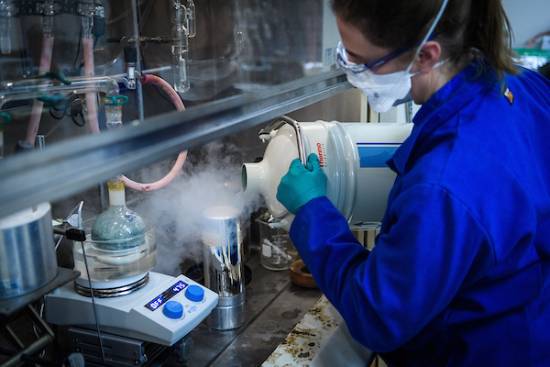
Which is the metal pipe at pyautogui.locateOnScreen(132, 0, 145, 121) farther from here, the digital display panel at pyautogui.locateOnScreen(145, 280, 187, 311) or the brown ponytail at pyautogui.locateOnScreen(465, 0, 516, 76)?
the brown ponytail at pyautogui.locateOnScreen(465, 0, 516, 76)

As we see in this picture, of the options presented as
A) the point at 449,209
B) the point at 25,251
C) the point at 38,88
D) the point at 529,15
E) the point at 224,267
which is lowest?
the point at 224,267

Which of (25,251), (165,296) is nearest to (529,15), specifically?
(165,296)

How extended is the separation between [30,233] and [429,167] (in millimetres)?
690

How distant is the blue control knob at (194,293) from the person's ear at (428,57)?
2.25ft

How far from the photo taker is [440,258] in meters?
0.81

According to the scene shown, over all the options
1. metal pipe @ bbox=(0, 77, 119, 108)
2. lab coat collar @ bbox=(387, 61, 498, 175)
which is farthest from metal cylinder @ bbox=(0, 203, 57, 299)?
lab coat collar @ bbox=(387, 61, 498, 175)

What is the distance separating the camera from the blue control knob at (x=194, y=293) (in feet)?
3.86

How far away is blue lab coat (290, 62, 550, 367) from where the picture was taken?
2.66ft

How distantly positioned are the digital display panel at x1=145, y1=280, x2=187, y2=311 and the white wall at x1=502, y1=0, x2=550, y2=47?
8.77 ft

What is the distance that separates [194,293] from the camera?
1.18 metres

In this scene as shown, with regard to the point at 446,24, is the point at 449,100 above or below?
below

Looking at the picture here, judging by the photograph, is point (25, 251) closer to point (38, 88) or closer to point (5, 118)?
point (5, 118)

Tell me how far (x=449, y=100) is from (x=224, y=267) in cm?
74

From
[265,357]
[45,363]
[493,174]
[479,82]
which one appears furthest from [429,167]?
[45,363]
